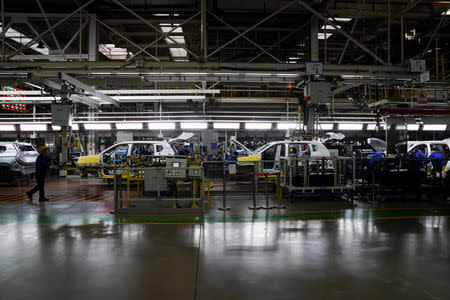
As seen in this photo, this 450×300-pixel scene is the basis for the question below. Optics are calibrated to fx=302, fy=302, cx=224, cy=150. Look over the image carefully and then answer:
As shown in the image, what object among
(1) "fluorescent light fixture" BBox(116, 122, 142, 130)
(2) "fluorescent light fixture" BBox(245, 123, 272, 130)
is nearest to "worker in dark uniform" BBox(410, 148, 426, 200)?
(2) "fluorescent light fixture" BBox(245, 123, 272, 130)

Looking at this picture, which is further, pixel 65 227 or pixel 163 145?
pixel 163 145

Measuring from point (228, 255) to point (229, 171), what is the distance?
6614 millimetres

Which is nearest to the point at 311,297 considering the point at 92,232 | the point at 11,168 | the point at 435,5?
the point at 92,232

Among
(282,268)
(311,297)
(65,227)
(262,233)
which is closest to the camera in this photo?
(311,297)

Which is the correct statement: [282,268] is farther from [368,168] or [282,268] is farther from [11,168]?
[11,168]

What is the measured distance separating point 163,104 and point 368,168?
38.6 feet

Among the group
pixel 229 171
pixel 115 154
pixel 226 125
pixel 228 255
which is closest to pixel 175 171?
pixel 228 255

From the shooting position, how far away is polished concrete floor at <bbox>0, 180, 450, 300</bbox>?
11.3 feet

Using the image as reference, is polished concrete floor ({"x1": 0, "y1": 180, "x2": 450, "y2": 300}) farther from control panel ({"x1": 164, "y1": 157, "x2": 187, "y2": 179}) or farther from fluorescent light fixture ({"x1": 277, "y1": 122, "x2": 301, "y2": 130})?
fluorescent light fixture ({"x1": 277, "y1": 122, "x2": 301, "y2": 130})

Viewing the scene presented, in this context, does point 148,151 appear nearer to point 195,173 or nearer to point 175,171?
point 175,171

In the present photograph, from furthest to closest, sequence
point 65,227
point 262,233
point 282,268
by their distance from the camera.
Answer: point 65,227
point 262,233
point 282,268

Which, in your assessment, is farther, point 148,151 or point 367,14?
point 148,151

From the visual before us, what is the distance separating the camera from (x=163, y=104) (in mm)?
17266

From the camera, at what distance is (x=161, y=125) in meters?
16.0
